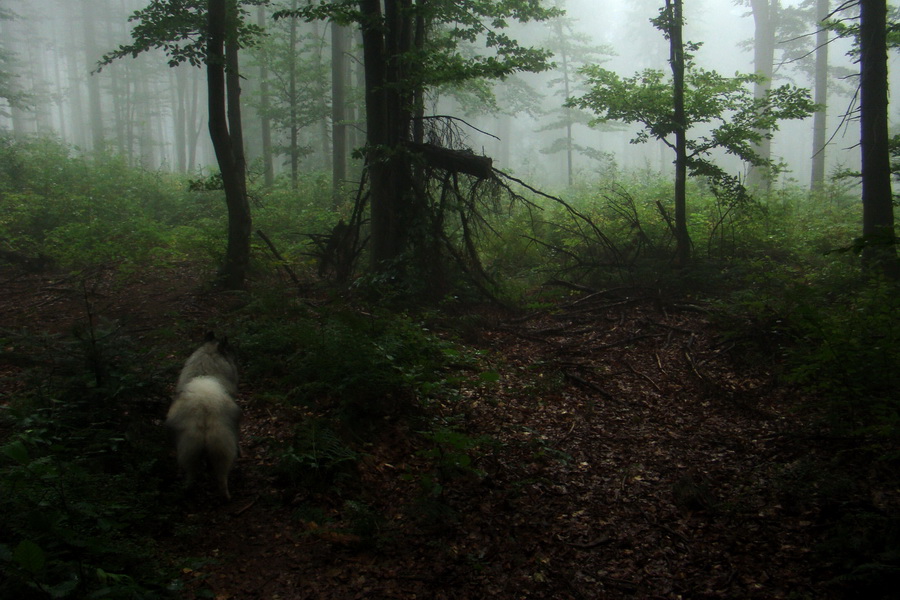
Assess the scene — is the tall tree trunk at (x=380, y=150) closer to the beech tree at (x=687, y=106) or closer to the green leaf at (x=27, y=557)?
the beech tree at (x=687, y=106)

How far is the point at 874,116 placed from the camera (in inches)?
368

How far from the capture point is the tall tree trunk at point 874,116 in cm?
918

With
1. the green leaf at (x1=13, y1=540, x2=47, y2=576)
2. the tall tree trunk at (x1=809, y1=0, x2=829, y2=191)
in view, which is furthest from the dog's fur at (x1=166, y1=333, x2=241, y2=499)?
the tall tree trunk at (x1=809, y1=0, x2=829, y2=191)

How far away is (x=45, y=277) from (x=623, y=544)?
41.3 ft

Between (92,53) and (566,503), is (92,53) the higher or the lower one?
A: the higher one

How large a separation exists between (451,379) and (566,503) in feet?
6.70

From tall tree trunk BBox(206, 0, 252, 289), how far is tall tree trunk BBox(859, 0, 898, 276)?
11636mm

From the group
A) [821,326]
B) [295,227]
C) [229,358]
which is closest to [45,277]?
[295,227]

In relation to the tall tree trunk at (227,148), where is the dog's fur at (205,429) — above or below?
below

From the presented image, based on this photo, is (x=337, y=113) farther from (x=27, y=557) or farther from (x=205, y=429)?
(x=27, y=557)

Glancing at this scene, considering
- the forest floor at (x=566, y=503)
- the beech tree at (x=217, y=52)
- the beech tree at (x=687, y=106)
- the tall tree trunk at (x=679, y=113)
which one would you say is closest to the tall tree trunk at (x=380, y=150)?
the beech tree at (x=217, y=52)

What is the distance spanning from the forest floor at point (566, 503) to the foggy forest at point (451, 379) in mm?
30

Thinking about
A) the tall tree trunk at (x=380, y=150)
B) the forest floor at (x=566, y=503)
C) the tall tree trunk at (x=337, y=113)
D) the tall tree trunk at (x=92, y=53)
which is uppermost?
the tall tree trunk at (x=92, y=53)

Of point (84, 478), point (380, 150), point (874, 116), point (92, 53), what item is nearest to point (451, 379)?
point (84, 478)
